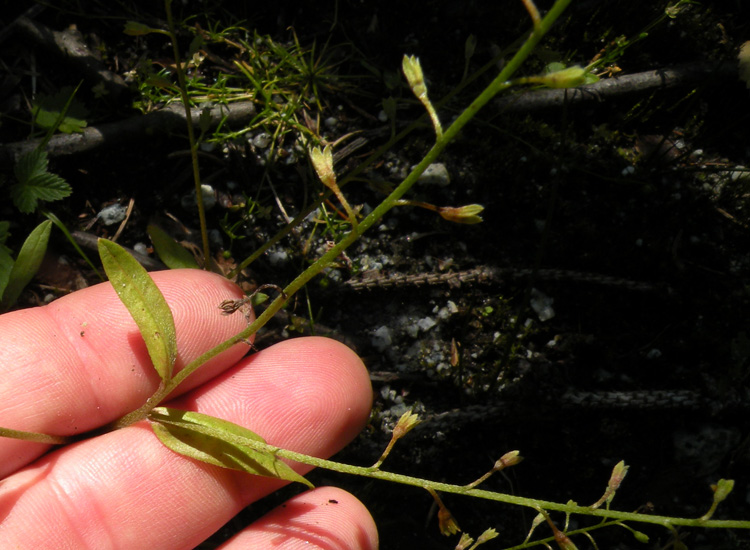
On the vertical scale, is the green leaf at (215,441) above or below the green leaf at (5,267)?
below

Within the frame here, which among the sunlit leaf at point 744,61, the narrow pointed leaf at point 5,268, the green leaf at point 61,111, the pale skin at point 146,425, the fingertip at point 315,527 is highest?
the green leaf at point 61,111

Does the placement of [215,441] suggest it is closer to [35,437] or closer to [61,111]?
[35,437]

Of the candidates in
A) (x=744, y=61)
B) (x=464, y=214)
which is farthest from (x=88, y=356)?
(x=744, y=61)

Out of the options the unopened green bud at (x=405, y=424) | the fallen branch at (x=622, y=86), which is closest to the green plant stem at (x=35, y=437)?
the unopened green bud at (x=405, y=424)

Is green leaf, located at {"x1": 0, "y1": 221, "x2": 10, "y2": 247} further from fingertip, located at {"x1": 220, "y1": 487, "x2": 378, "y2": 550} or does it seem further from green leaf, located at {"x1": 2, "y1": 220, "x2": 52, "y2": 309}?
fingertip, located at {"x1": 220, "y1": 487, "x2": 378, "y2": 550}

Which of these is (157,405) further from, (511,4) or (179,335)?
(511,4)

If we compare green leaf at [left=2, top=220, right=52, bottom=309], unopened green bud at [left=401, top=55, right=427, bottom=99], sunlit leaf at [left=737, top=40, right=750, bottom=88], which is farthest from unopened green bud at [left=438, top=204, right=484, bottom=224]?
sunlit leaf at [left=737, top=40, right=750, bottom=88]

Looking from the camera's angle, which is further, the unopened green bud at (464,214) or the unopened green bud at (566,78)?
the unopened green bud at (464,214)

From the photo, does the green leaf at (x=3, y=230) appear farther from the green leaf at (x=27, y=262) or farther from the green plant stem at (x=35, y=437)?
the green plant stem at (x=35, y=437)
